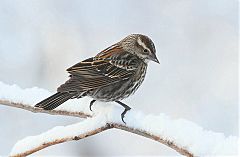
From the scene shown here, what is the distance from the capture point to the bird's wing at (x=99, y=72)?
4.21m

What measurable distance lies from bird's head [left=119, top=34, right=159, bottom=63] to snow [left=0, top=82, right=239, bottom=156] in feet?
3.59

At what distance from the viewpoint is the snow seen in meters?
2.73

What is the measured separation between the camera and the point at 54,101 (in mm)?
3670

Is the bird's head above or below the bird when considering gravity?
above

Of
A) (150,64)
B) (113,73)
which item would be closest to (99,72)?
(113,73)

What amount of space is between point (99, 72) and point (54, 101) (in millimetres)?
836

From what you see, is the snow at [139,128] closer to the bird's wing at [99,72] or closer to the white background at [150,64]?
the bird's wing at [99,72]

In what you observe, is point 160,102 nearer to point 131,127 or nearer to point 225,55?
point 225,55

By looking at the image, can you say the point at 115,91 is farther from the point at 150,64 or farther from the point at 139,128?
the point at 150,64

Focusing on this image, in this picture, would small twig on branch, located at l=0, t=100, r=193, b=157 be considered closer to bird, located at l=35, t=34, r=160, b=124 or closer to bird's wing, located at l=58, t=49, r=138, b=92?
bird, located at l=35, t=34, r=160, b=124

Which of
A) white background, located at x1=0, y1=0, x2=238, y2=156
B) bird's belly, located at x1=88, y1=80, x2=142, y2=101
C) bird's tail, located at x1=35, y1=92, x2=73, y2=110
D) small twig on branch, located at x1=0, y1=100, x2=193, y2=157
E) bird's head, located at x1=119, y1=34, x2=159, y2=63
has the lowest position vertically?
small twig on branch, located at x1=0, y1=100, x2=193, y2=157

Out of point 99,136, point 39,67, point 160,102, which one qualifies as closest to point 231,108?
point 160,102

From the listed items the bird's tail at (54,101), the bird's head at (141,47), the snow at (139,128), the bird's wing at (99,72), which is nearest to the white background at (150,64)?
the bird's head at (141,47)

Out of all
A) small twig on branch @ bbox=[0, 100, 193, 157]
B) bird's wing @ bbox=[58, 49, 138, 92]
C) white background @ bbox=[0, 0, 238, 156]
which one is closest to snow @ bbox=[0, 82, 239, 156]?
small twig on branch @ bbox=[0, 100, 193, 157]
